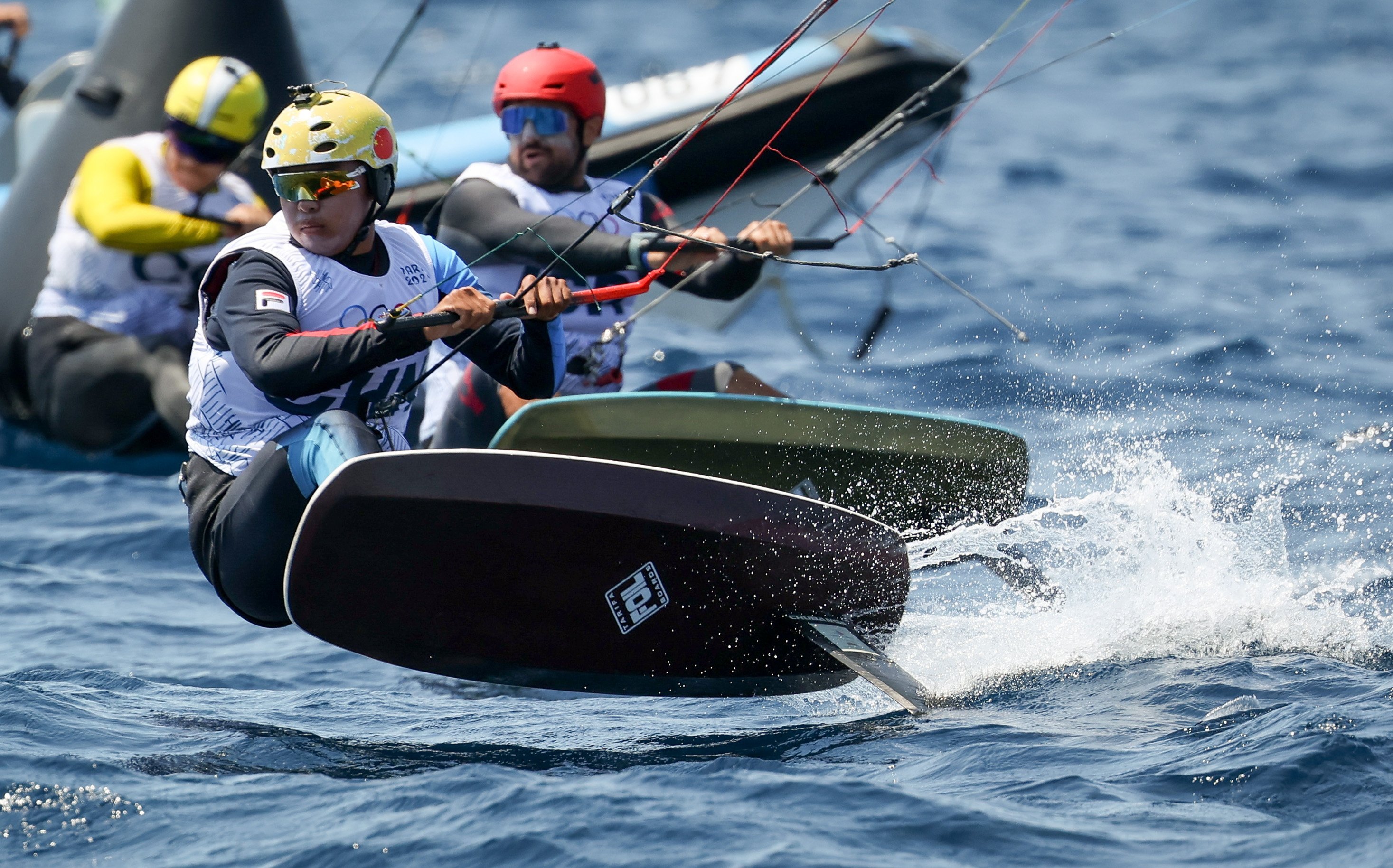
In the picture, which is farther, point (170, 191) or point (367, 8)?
point (367, 8)

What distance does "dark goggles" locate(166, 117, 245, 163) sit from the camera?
5.22 m

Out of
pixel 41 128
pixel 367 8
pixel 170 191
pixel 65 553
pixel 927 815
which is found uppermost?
pixel 367 8

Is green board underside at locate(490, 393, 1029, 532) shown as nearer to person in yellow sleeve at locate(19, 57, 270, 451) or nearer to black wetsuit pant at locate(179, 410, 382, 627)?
black wetsuit pant at locate(179, 410, 382, 627)

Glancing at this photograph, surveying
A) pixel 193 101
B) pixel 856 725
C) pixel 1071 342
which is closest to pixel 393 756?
pixel 856 725

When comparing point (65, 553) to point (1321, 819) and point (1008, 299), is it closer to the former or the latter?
point (1321, 819)

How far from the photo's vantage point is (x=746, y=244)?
3936 millimetres

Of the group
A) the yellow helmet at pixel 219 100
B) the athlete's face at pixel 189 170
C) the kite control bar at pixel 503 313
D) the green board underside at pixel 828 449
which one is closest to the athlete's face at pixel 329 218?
the kite control bar at pixel 503 313

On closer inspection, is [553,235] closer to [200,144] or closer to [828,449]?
[828,449]

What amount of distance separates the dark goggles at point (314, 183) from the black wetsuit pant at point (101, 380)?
2.72 meters

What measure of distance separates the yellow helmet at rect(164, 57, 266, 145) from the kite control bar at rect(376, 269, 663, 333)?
96.5 inches

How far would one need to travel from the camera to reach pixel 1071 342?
6.66m

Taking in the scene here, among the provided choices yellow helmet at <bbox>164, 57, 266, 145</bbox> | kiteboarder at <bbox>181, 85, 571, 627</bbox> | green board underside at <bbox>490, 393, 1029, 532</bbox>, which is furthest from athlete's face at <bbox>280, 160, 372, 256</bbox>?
yellow helmet at <bbox>164, 57, 266, 145</bbox>

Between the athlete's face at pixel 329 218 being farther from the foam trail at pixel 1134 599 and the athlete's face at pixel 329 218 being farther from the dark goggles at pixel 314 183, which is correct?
the foam trail at pixel 1134 599

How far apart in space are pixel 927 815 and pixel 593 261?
1823 millimetres
